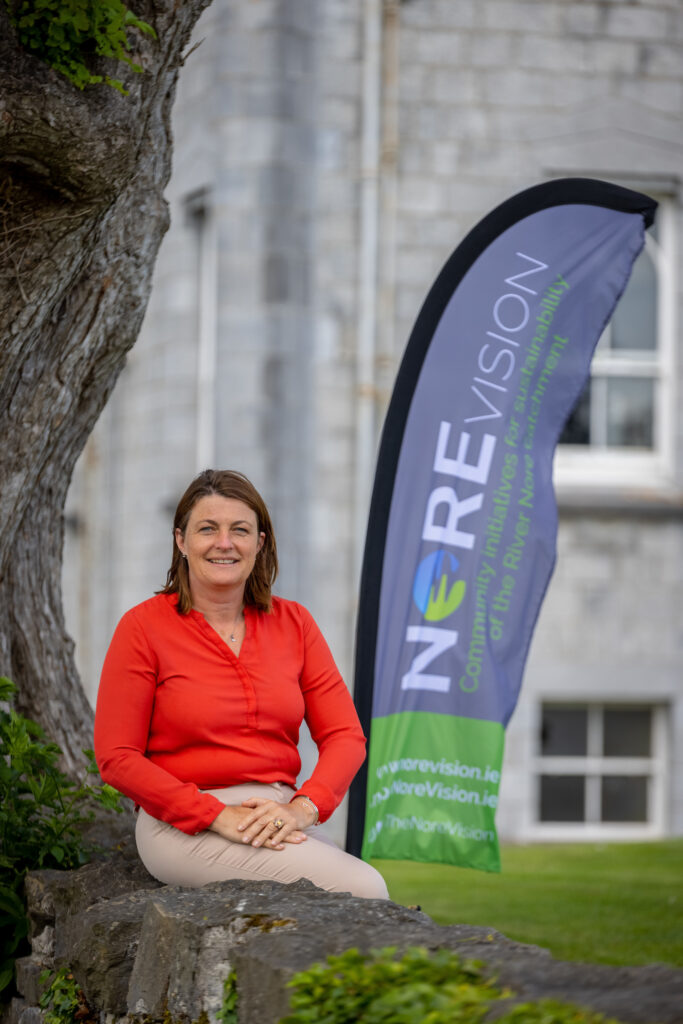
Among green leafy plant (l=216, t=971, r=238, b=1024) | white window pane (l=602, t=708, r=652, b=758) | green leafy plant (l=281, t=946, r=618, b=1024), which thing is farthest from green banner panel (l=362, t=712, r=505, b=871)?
white window pane (l=602, t=708, r=652, b=758)

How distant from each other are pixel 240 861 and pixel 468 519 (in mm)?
1960

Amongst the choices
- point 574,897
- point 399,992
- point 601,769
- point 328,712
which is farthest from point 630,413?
point 399,992

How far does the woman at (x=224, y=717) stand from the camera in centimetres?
348

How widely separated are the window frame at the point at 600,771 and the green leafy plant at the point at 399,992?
322 inches

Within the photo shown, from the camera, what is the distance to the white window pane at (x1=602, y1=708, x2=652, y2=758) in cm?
1075

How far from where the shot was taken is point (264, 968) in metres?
2.71

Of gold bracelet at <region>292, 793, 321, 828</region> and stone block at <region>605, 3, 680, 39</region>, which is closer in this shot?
gold bracelet at <region>292, 793, 321, 828</region>

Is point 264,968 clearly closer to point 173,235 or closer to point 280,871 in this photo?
point 280,871

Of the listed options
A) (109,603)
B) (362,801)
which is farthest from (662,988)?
(109,603)

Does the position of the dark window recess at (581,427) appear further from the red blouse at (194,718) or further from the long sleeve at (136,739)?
the long sleeve at (136,739)

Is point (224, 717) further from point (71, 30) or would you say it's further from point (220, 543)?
point (71, 30)

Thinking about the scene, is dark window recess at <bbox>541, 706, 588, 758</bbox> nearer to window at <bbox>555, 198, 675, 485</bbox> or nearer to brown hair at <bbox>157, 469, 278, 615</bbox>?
window at <bbox>555, 198, 675, 485</bbox>

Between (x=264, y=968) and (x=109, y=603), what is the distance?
9.78 m

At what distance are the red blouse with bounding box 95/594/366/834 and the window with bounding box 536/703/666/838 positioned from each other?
7184mm
